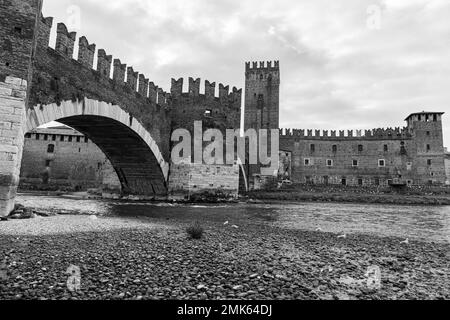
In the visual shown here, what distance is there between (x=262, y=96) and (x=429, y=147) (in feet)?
84.1

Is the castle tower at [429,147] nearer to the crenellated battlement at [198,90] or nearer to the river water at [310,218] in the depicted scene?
the river water at [310,218]

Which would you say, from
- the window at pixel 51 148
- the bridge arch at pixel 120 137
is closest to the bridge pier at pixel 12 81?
the bridge arch at pixel 120 137

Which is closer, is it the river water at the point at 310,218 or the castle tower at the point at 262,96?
the river water at the point at 310,218

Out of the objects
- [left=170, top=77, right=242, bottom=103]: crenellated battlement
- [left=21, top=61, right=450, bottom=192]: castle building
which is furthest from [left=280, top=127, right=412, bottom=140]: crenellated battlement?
[left=170, top=77, right=242, bottom=103]: crenellated battlement

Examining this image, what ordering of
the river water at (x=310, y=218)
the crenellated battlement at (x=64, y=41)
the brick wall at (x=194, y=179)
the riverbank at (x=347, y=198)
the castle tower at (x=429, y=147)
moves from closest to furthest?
the river water at (x=310, y=218)
the crenellated battlement at (x=64, y=41)
the brick wall at (x=194, y=179)
the riverbank at (x=347, y=198)
the castle tower at (x=429, y=147)

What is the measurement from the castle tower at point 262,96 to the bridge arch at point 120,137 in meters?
29.1

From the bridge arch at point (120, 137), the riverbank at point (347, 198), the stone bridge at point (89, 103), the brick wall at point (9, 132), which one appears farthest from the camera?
the riverbank at point (347, 198)

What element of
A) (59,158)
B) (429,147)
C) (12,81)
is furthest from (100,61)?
(429,147)

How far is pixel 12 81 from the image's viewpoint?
Answer: 7.84 m

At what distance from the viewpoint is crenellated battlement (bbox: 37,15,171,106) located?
10648 millimetres

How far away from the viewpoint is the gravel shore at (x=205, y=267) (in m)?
3.18

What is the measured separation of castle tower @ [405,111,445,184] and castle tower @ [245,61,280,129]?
2065 centimetres

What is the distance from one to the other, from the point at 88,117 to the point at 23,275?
11554 millimetres
